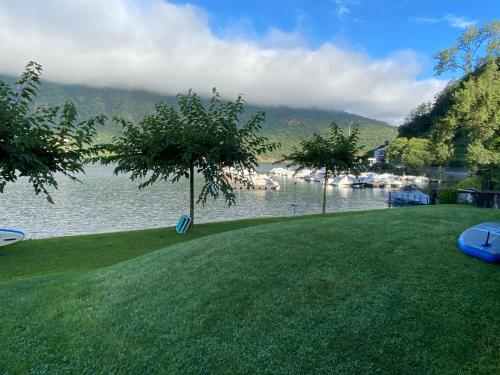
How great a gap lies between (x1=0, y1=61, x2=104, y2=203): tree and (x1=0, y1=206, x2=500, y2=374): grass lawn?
8.68 ft

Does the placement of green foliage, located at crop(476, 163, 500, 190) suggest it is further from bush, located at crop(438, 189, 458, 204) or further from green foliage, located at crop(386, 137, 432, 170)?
green foliage, located at crop(386, 137, 432, 170)

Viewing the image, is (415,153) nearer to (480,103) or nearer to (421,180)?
(421,180)

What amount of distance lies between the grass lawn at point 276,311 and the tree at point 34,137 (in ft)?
8.68

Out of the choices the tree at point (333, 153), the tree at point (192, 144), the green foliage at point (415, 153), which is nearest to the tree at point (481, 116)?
the tree at point (333, 153)

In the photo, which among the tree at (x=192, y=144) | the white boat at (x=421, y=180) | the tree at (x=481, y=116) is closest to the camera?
the tree at (x=192, y=144)

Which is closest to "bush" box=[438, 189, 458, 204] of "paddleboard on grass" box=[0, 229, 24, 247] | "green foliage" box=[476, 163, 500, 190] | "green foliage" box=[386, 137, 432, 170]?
"green foliage" box=[476, 163, 500, 190]

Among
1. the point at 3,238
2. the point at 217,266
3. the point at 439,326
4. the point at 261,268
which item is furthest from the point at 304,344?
the point at 3,238

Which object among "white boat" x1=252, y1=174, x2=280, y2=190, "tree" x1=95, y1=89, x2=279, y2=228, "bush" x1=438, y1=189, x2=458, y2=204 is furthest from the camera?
"white boat" x1=252, y1=174, x2=280, y2=190

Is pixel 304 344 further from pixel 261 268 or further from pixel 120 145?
pixel 120 145

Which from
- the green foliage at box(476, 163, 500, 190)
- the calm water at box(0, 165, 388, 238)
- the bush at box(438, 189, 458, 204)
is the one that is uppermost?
the green foliage at box(476, 163, 500, 190)

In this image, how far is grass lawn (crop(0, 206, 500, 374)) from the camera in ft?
14.0

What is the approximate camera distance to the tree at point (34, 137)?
→ 27.4 feet

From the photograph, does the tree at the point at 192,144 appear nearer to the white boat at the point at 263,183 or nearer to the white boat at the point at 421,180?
the white boat at the point at 263,183

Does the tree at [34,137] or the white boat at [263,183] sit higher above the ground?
the tree at [34,137]
